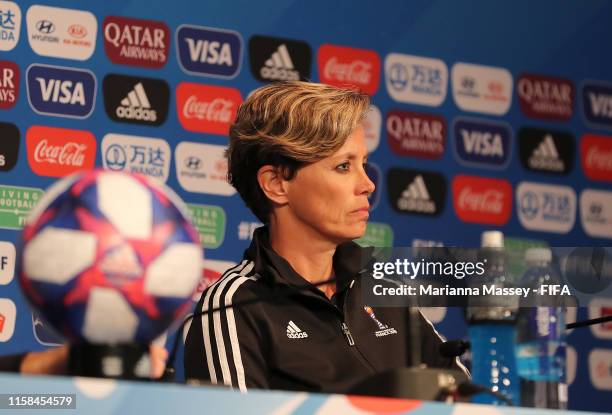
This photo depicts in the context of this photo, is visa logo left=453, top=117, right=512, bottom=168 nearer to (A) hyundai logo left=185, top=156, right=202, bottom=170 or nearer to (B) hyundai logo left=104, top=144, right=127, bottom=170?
(A) hyundai logo left=185, top=156, right=202, bottom=170

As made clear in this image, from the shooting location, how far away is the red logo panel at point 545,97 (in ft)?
12.8

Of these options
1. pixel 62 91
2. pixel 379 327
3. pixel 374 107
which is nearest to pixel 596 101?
pixel 374 107

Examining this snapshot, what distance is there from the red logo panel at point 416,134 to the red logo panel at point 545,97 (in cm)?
32

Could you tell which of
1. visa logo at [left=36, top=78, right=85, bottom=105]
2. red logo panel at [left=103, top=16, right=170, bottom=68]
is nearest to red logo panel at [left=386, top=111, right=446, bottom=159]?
red logo panel at [left=103, top=16, right=170, bottom=68]

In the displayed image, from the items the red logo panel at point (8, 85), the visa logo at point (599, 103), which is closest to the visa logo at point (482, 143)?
the visa logo at point (599, 103)

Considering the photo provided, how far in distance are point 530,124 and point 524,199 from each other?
26 centimetres

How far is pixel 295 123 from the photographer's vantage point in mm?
2184

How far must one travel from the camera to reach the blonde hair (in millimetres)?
2178

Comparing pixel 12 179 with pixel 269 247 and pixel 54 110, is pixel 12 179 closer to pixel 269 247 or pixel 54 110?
pixel 54 110

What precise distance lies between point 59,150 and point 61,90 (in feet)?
0.57

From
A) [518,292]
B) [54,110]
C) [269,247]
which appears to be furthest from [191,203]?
[518,292]

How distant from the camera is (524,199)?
3863 millimetres

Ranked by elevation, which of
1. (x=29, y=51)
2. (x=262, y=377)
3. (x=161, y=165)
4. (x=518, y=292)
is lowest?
(x=262, y=377)

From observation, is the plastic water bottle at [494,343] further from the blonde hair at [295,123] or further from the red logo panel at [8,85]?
the red logo panel at [8,85]
